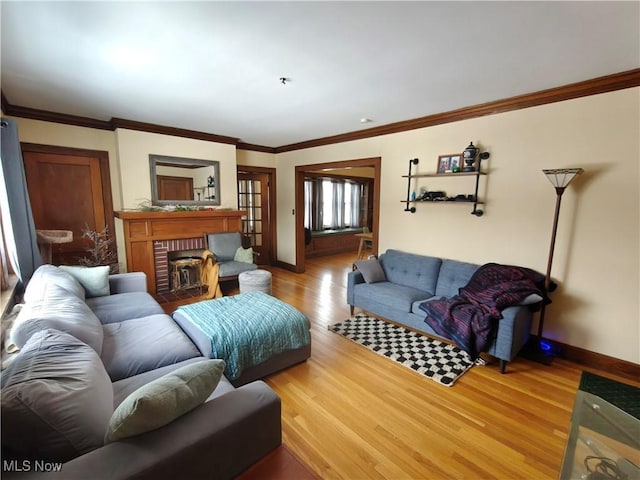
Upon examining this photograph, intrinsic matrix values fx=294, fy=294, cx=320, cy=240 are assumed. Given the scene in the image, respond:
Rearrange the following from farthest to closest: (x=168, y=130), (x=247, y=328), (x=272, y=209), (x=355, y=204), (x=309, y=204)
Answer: (x=355, y=204) < (x=309, y=204) < (x=272, y=209) < (x=168, y=130) < (x=247, y=328)

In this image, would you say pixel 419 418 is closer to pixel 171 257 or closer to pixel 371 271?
pixel 371 271

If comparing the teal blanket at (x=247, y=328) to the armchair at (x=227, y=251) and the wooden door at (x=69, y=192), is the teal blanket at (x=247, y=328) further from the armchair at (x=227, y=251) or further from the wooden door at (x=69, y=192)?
the wooden door at (x=69, y=192)

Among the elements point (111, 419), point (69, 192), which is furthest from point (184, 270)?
point (111, 419)

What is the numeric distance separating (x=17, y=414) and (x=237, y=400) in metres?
0.67

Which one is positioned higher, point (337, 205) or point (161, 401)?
point (337, 205)

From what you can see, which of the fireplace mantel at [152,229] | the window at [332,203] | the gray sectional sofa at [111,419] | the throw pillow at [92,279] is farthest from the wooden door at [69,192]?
the window at [332,203]

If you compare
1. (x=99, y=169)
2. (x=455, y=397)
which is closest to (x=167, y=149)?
(x=99, y=169)

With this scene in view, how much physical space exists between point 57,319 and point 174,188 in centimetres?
321

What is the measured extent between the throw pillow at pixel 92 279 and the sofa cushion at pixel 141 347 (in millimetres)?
846

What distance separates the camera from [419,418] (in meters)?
1.97

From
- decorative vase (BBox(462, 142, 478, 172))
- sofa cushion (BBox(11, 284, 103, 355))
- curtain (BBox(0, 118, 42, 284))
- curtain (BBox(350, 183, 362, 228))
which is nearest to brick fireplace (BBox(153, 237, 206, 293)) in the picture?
curtain (BBox(0, 118, 42, 284))

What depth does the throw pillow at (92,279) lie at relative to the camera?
2807 millimetres

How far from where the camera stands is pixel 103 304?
2641 mm

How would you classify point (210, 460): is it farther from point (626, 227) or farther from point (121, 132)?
point (121, 132)
